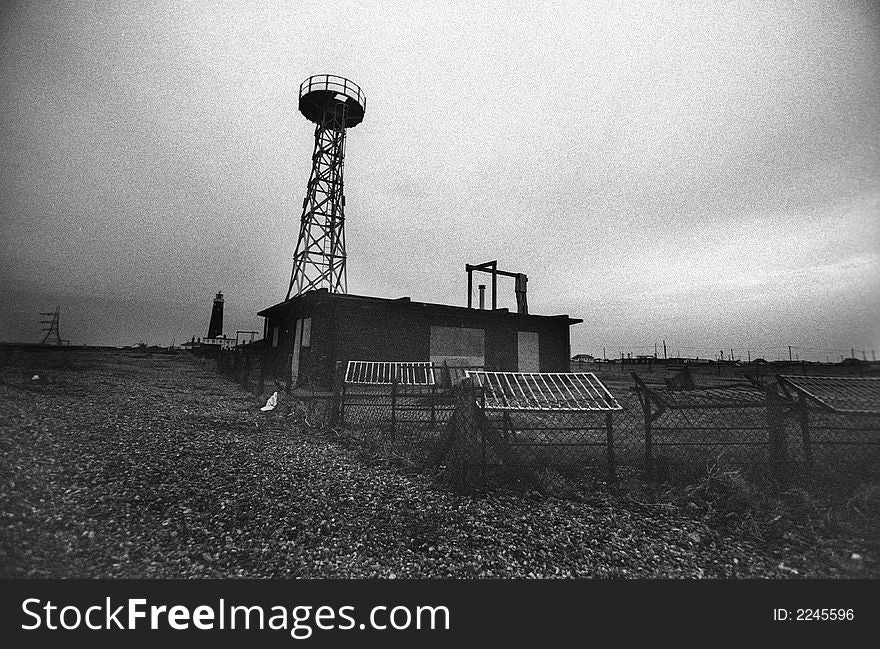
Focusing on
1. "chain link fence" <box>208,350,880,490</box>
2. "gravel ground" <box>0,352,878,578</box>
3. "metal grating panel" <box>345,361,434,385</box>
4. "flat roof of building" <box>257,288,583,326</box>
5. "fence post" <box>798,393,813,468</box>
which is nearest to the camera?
"gravel ground" <box>0,352,878,578</box>

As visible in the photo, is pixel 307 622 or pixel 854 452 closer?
pixel 307 622

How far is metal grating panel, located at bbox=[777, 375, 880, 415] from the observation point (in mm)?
4053

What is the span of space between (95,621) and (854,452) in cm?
940

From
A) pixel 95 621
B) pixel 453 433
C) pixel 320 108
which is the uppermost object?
pixel 320 108

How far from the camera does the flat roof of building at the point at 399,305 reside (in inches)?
564

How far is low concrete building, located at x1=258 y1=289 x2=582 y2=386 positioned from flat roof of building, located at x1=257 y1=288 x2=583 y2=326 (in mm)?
37

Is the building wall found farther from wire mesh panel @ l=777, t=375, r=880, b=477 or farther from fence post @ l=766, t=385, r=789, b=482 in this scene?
wire mesh panel @ l=777, t=375, r=880, b=477

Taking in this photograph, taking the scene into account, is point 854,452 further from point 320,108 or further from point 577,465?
point 320,108

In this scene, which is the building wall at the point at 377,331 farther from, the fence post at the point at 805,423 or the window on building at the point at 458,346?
the fence post at the point at 805,423

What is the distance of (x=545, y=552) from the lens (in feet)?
10.6

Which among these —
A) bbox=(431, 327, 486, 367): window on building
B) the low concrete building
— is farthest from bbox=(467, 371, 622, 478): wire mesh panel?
bbox=(431, 327, 486, 367): window on building

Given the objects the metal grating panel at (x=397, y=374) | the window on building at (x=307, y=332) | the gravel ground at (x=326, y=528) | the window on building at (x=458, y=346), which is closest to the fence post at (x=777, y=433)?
the gravel ground at (x=326, y=528)

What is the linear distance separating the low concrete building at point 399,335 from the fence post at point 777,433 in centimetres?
1191

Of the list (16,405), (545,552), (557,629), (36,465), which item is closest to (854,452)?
(545,552)
